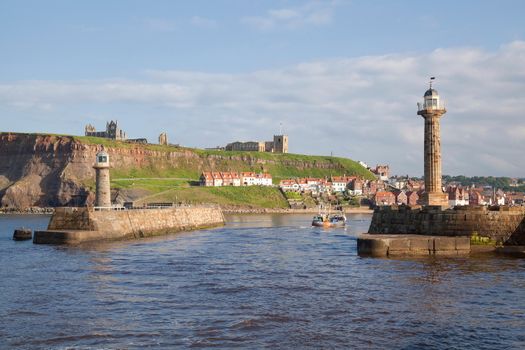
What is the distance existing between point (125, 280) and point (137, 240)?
2712 cm

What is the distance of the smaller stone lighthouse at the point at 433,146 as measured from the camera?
4853 cm

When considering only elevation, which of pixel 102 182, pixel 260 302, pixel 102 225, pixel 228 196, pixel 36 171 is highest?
pixel 36 171

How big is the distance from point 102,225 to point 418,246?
2950 cm

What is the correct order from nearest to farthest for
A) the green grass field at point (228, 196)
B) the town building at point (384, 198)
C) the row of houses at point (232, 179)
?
the green grass field at point (228, 196), the town building at point (384, 198), the row of houses at point (232, 179)

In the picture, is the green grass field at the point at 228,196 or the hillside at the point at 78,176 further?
the hillside at the point at 78,176

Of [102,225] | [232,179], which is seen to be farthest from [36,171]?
[102,225]

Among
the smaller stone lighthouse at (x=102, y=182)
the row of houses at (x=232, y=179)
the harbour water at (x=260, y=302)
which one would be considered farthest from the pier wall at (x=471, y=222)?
the row of houses at (x=232, y=179)

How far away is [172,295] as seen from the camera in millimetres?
27438

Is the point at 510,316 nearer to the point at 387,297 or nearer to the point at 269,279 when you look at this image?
the point at 387,297

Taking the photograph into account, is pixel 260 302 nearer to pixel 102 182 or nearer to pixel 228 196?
pixel 102 182

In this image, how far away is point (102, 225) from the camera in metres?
55.5

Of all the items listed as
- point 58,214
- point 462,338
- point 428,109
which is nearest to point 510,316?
point 462,338

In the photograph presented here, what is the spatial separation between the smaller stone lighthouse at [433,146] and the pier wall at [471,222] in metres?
3.99

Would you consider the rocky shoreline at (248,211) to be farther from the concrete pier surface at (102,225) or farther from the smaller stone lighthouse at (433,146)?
the smaller stone lighthouse at (433,146)
